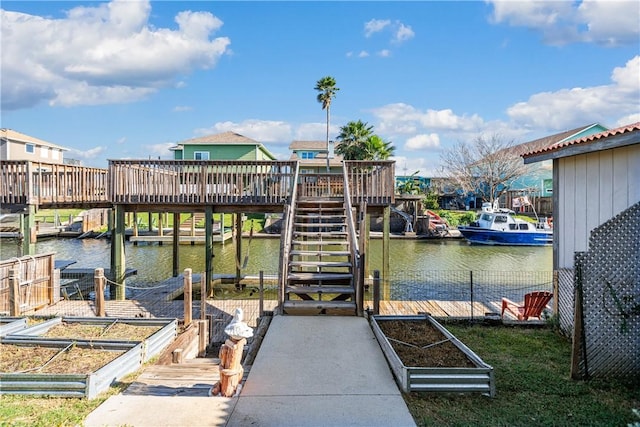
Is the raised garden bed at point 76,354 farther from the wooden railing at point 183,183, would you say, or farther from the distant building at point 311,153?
the distant building at point 311,153

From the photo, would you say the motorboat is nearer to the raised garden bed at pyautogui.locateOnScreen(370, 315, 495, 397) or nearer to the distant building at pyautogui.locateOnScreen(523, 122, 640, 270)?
the distant building at pyautogui.locateOnScreen(523, 122, 640, 270)

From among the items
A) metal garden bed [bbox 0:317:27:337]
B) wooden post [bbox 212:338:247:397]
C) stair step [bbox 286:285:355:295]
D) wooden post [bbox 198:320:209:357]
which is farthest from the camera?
wooden post [bbox 198:320:209:357]

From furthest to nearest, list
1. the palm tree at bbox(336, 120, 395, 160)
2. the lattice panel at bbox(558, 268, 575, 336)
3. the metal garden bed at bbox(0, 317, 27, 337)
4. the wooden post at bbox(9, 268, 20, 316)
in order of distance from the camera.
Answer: the palm tree at bbox(336, 120, 395, 160) → the wooden post at bbox(9, 268, 20, 316) → the lattice panel at bbox(558, 268, 575, 336) → the metal garden bed at bbox(0, 317, 27, 337)

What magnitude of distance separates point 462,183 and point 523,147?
8.41 meters

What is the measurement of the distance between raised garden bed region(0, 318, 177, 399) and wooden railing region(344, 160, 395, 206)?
6.55m

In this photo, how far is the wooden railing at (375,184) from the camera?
1171 centimetres

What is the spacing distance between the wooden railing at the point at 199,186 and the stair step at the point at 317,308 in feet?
17.2

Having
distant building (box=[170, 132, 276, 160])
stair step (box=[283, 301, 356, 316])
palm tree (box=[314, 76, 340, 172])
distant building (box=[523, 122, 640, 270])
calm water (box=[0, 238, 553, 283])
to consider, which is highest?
palm tree (box=[314, 76, 340, 172])

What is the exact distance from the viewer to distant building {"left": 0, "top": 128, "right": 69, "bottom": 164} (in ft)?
107

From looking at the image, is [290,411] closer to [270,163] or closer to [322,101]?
[270,163]

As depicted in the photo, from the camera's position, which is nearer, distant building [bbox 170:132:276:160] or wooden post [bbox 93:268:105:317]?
wooden post [bbox 93:268:105:317]

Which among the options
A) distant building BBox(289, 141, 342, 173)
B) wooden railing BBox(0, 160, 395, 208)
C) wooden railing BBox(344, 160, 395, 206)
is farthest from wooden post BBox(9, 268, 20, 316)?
distant building BBox(289, 141, 342, 173)

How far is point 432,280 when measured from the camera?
1471 cm

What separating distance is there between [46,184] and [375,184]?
9.84 m
